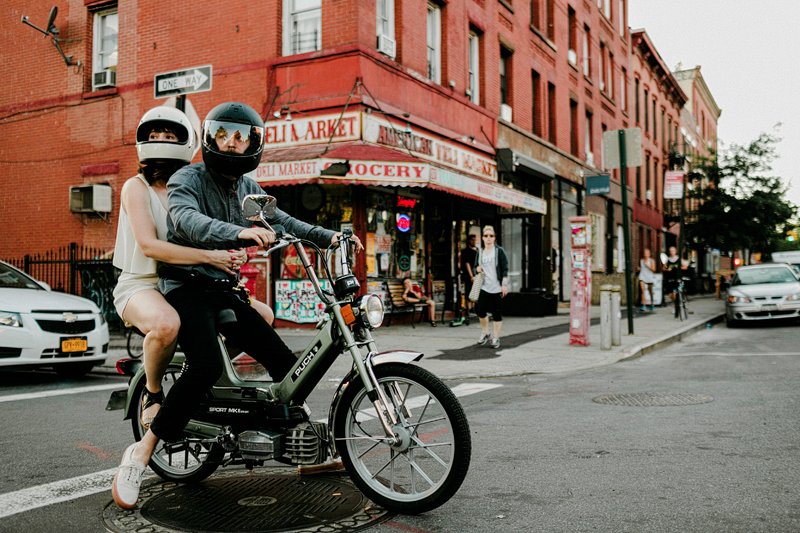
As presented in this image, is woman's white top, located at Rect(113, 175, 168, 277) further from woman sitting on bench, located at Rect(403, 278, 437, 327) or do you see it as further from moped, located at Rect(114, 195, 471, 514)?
woman sitting on bench, located at Rect(403, 278, 437, 327)

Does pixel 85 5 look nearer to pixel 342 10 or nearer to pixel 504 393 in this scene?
pixel 342 10

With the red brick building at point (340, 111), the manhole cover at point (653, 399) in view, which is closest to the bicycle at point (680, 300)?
the red brick building at point (340, 111)

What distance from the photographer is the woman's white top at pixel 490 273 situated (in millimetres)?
11922

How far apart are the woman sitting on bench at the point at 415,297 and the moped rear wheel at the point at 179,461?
1130cm

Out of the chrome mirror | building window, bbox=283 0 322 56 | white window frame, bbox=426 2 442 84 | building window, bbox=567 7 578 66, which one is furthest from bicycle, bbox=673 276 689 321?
the chrome mirror

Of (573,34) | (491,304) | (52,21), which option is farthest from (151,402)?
(573,34)

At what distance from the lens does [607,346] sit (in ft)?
37.9

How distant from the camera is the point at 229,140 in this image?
12.3ft

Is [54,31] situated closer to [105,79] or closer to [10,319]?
[105,79]

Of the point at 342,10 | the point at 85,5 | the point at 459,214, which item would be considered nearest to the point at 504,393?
Result: the point at 342,10

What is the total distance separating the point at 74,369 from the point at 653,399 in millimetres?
6902

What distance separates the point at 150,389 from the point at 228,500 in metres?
0.72

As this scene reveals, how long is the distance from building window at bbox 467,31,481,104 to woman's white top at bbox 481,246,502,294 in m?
8.44

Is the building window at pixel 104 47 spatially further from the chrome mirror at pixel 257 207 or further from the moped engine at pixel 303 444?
the moped engine at pixel 303 444
